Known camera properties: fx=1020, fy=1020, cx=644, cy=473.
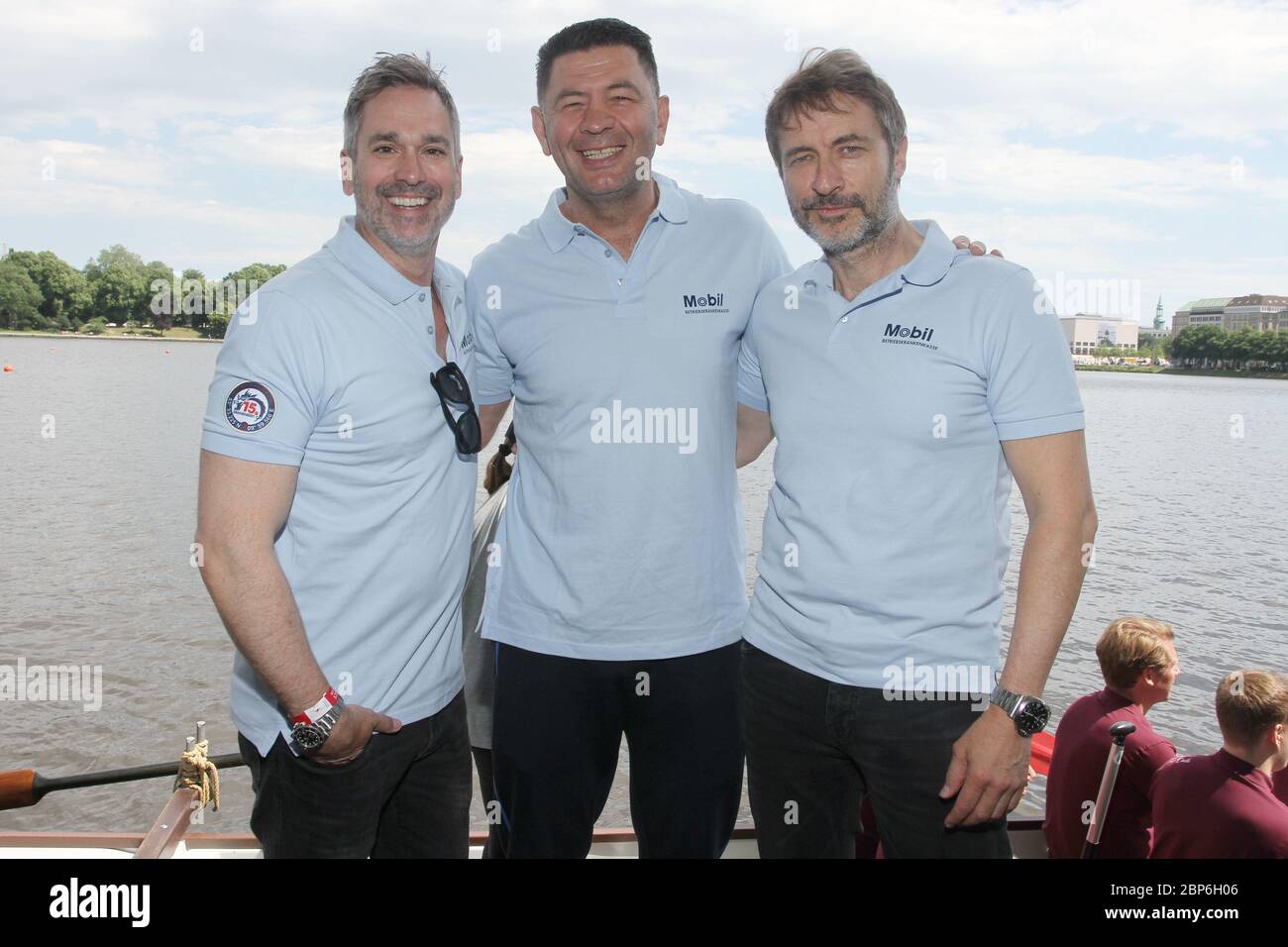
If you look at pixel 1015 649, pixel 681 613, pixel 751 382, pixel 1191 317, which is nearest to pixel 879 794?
pixel 1015 649

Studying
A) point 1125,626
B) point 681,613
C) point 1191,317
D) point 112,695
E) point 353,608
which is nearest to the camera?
point 353,608

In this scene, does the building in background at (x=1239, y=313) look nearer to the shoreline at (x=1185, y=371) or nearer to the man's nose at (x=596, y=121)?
the shoreline at (x=1185, y=371)

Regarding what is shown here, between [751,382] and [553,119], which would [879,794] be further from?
[553,119]

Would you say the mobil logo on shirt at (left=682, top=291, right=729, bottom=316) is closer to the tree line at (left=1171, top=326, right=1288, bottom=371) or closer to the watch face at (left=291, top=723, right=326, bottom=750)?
the watch face at (left=291, top=723, right=326, bottom=750)

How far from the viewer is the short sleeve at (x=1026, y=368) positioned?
2246 mm

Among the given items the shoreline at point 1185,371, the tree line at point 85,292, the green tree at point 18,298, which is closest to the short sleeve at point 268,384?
the tree line at point 85,292

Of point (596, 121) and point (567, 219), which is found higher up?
point (596, 121)

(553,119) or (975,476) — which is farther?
(553,119)

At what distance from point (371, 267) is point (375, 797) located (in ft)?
4.31

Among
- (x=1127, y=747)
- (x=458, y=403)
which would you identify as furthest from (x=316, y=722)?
(x=1127, y=747)

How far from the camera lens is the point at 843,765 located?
2529 millimetres

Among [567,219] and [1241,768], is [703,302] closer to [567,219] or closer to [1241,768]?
[567,219]
